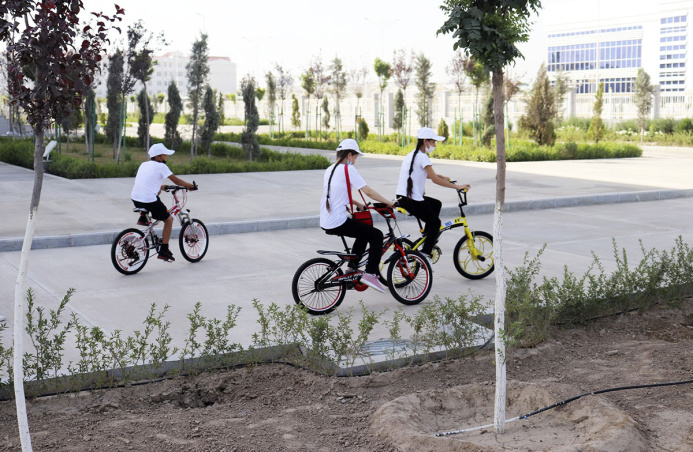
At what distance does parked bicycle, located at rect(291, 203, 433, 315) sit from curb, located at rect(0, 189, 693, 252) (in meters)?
4.41

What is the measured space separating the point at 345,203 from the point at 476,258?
6.79 ft

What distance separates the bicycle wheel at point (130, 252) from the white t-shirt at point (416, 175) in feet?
9.66

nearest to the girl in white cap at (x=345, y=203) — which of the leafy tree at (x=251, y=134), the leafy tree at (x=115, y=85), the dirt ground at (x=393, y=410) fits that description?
the dirt ground at (x=393, y=410)

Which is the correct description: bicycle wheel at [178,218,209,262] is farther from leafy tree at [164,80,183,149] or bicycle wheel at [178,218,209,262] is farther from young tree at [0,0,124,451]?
leafy tree at [164,80,183,149]

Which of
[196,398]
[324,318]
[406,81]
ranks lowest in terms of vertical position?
[196,398]

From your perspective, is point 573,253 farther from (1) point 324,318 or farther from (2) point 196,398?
(2) point 196,398

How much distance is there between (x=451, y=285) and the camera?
8.21 metres

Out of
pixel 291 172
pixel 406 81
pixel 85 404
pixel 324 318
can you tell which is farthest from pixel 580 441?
pixel 406 81

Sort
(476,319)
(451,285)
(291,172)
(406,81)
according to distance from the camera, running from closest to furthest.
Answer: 1. (476,319)
2. (451,285)
3. (291,172)
4. (406,81)

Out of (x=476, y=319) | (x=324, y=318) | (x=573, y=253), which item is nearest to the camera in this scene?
(x=324, y=318)

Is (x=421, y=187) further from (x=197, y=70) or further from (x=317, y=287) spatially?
(x=197, y=70)

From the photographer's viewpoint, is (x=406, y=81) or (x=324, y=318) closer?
(x=324, y=318)

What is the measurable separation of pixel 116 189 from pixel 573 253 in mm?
10262

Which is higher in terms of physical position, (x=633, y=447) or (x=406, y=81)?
(x=406, y=81)
